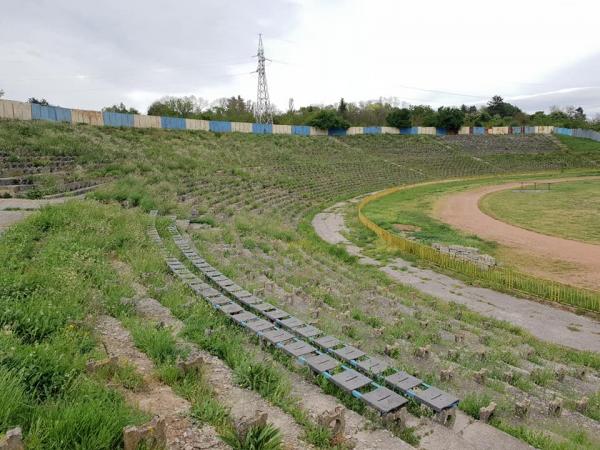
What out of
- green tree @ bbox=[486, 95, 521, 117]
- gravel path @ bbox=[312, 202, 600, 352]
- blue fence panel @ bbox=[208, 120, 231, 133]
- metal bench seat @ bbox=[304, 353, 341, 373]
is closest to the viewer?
metal bench seat @ bbox=[304, 353, 341, 373]

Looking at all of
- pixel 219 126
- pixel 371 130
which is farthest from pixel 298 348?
pixel 371 130

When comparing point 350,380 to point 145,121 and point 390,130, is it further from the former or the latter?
point 390,130

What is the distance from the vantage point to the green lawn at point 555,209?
2776 centimetres

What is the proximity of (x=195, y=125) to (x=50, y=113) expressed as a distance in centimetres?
1975

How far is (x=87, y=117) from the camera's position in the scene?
43.6 metres

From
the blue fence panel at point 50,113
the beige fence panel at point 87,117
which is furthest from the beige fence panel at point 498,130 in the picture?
the blue fence panel at point 50,113

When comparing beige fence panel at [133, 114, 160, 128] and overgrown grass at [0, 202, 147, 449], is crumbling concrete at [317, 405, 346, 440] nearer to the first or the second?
overgrown grass at [0, 202, 147, 449]

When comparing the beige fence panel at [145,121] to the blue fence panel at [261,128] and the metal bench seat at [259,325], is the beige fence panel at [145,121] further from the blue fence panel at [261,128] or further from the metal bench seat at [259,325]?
the metal bench seat at [259,325]

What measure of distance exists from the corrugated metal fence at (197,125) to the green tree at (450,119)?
51.1 inches

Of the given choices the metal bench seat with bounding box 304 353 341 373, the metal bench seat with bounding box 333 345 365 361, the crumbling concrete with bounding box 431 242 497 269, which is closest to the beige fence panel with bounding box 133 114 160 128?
the crumbling concrete with bounding box 431 242 497 269

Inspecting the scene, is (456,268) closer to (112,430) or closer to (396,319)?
(396,319)

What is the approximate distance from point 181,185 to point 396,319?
20097 millimetres

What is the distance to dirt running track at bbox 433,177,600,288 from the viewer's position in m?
18.4

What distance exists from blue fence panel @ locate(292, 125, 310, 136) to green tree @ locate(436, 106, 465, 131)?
31.3 metres
